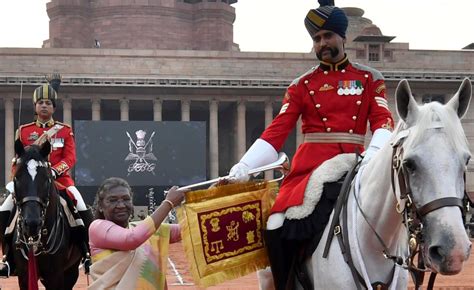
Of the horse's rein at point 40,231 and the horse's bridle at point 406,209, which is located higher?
the horse's bridle at point 406,209

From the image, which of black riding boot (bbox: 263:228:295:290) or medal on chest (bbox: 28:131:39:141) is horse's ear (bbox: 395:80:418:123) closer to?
black riding boot (bbox: 263:228:295:290)

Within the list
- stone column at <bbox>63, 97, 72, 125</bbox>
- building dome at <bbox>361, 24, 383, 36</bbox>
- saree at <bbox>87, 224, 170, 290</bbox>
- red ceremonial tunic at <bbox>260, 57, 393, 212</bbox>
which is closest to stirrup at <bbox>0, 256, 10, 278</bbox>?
saree at <bbox>87, 224, 170, 290</bbox>

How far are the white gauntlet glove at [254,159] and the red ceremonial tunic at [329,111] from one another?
0.05 metres

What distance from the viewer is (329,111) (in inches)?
185

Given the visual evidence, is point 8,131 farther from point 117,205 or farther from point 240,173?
point 240,173

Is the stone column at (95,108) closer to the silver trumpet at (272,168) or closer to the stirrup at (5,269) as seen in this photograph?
the stirrup at (5,269)

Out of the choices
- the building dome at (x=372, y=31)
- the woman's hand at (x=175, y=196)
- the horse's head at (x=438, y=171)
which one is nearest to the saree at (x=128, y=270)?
the woman's hand at (x=175, y=196)

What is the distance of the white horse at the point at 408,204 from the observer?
Result: 10.2 feet

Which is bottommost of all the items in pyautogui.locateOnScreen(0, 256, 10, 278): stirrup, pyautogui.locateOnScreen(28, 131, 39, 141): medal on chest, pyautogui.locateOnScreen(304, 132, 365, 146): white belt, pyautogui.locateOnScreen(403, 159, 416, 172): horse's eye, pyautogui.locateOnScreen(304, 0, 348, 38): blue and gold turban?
pyautogui.locateOnScreen(0, 256, 10, 278): stirrup

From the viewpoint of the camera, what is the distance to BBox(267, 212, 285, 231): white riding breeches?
4.42 meters

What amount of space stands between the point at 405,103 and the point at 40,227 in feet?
12.6

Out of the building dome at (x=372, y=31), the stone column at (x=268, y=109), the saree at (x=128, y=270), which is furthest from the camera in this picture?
the building dome at (x=372, y=31)

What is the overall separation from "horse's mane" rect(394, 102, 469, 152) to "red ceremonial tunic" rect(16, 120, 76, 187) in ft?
17.0

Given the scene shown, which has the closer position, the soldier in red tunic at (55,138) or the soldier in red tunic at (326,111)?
the soldier in red tunic at (326,111)
